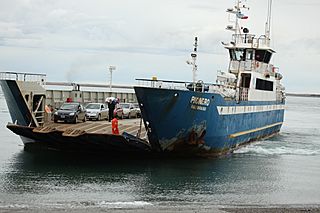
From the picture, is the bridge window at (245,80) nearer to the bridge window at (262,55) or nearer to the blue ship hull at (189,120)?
the blue ship hull at (189,120)

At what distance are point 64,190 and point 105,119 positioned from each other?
16.7 meters

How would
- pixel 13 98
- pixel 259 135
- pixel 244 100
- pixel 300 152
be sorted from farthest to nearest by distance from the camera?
pixel 259 135, pixel 300 152, pixel 244 100, pixel 13 98

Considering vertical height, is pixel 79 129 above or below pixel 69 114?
below

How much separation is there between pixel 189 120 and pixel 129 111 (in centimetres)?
1561

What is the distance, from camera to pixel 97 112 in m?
34.9

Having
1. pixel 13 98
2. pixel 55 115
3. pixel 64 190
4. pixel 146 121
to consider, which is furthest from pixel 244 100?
pixel 64 190

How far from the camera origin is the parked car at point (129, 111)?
4009cm

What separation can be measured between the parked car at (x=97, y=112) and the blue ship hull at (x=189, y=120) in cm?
945

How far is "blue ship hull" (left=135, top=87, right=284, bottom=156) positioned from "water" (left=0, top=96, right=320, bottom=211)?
1.03 metres

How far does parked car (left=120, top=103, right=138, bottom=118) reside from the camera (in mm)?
40094

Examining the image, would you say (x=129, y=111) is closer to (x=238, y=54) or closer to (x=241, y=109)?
(x=238, y=54)

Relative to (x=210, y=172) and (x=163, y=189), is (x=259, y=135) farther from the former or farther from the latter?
(x=163, y=189)

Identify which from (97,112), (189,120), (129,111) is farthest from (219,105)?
(129,111)

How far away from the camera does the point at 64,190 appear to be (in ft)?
63.9
